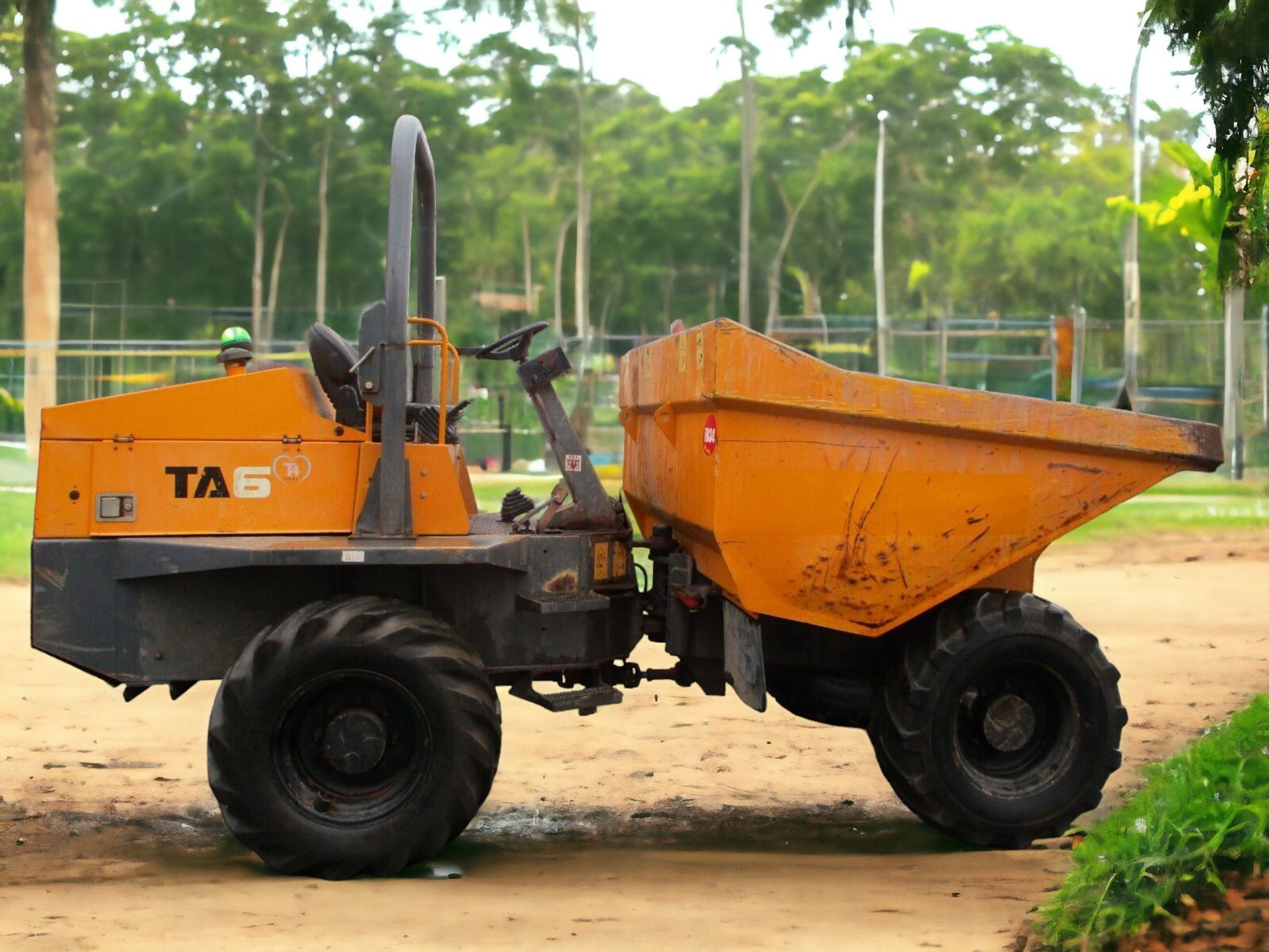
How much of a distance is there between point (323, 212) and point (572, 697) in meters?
36.5

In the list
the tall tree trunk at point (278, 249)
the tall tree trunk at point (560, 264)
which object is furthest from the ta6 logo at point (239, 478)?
the tall tree trunk at point (560, 264)

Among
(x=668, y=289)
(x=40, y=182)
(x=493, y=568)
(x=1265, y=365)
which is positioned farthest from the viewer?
(x=668, y=289)

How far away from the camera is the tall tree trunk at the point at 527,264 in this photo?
46469 millimetres

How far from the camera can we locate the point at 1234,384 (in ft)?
79.9

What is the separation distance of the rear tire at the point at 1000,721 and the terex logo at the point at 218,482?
2.61 meters

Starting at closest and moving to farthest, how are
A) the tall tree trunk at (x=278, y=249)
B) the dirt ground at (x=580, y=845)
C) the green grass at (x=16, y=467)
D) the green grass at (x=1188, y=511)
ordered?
the dirt ground at (x=580, y=845), the green grass at (x=1188, y=511), the green grass at (x=16, y=467), the tall tree trunk at (x=278, y=249)

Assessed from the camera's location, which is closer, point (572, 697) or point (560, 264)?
point (572, 697)

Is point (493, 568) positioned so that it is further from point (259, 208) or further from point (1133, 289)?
point (259, 208)

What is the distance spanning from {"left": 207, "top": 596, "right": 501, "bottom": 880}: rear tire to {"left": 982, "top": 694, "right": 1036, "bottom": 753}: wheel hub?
200cm

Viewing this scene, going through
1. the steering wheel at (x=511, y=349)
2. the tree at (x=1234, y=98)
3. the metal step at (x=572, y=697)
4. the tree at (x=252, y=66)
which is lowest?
the metal step at (x=572, y=697)

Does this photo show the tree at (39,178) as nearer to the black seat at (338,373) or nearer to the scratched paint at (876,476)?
the black seat at (338,373)

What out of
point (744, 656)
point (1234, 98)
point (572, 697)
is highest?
point (1234, 98)

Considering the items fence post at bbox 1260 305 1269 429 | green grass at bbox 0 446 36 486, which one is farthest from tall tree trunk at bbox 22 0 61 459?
fence post at bbox 1260 305 1269 429

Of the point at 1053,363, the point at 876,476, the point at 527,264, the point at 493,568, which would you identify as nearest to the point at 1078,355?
the point at 1053,363
